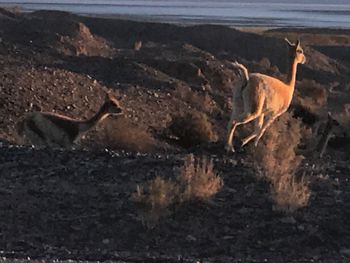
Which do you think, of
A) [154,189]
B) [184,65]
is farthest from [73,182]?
[184,65]

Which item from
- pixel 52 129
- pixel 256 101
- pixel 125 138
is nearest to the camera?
pixel 52 129

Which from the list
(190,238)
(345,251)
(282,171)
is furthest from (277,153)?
(345,251)

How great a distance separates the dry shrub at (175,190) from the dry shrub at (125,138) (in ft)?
21.3

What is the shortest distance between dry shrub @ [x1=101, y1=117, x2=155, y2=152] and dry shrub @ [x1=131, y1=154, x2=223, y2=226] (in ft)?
21.3

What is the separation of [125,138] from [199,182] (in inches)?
297

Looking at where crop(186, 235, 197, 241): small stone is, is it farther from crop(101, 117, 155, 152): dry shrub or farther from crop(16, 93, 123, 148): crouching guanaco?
crop(101, 117, 155, 152): dry shrub

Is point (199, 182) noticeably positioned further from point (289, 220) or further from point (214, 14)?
point (214, 14)

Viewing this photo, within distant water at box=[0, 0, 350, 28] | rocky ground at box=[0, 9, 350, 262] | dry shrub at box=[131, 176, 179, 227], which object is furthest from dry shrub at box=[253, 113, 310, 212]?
distant water at box=[0, 0, 350, 28]

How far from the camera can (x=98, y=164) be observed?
1391 cm

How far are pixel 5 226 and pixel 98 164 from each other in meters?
2.79

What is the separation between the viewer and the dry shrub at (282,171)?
1209cm

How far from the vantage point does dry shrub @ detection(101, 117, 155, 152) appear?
775 inches

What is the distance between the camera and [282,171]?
43.4 feet

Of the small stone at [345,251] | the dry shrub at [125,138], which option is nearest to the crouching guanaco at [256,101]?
the dry shrub at [125,138]
